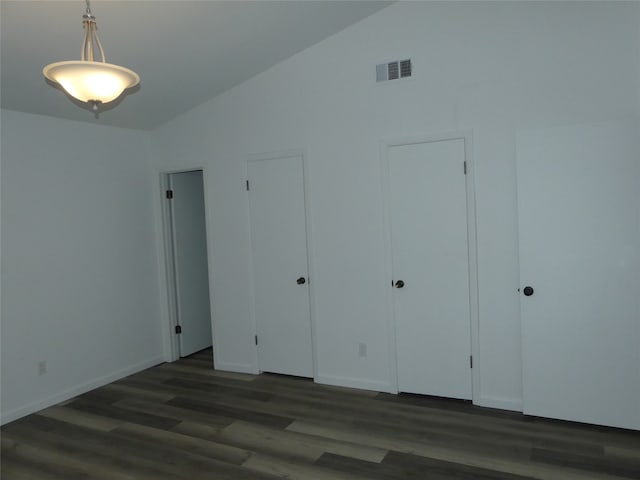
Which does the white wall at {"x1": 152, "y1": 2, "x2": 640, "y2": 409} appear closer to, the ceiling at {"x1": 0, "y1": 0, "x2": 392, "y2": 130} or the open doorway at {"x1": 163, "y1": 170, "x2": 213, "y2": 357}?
the ceiling at {"x1": 0, "y1": 0, "x2": 392, "y2": 130}

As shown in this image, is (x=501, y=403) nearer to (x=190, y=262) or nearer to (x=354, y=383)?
(x=354, y=383)

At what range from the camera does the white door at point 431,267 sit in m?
3.71

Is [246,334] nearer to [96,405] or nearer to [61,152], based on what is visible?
[96,405]

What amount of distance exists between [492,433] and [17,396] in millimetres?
3754

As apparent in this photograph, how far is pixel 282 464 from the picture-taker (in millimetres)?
2973

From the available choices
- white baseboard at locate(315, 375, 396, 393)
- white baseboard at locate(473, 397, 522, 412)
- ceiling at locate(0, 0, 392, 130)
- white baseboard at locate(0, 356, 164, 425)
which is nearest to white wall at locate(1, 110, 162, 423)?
white baseboard at locate(0, 356, 164, 425)

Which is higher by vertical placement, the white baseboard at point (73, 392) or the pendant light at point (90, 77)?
the pendant light at point (90, 77)

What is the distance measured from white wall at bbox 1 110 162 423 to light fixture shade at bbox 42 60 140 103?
2.13 meters

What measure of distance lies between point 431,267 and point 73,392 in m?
3.45

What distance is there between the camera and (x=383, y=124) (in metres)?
3.94

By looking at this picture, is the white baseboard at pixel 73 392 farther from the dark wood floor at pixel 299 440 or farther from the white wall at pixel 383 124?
the white wall at pixel 383 124

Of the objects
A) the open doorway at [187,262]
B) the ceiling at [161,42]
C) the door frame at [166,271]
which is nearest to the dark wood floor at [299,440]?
the door frame at [166,271]

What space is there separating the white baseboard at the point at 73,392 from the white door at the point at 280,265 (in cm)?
136

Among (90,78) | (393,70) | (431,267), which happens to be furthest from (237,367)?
(90,78)
